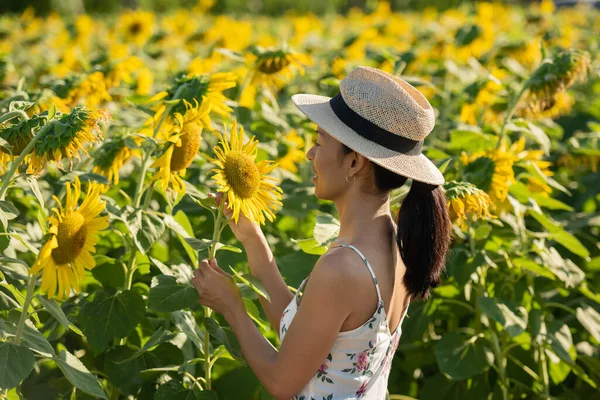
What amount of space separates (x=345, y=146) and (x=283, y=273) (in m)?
0.86

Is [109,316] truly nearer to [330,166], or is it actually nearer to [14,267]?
[14,267]

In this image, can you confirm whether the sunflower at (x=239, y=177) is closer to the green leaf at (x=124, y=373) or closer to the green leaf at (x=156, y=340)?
the green leaf at (x=156, y=340)

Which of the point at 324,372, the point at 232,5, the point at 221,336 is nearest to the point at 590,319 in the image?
the point at 324,372

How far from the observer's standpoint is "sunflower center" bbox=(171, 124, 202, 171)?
242 cm

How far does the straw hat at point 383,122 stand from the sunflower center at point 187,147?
1.07ft

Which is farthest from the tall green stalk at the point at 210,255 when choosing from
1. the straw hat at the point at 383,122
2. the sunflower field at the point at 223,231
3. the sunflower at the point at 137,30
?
the sunflower at the point at 137,30

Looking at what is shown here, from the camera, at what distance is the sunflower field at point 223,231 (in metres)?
2.16

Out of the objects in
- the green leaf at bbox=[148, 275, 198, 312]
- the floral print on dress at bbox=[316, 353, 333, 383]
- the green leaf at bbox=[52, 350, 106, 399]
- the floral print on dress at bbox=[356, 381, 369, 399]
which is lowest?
the floral print on dress at bbox=[356, 381, 369, 399]

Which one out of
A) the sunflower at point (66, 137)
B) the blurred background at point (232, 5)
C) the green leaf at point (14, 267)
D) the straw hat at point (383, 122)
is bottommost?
the blurred background at point (232, 5)

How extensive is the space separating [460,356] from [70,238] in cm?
151

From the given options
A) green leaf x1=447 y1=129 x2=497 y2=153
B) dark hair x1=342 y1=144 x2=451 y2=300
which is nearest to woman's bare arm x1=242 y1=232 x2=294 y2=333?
dark hair x1=342 y1=144 x2=451 y2=300

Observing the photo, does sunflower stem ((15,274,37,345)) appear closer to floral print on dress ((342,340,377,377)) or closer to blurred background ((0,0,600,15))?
floral print on dress ((342,340,377,377))

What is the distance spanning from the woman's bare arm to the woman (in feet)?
0.36

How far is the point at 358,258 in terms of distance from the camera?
2.19 metres
